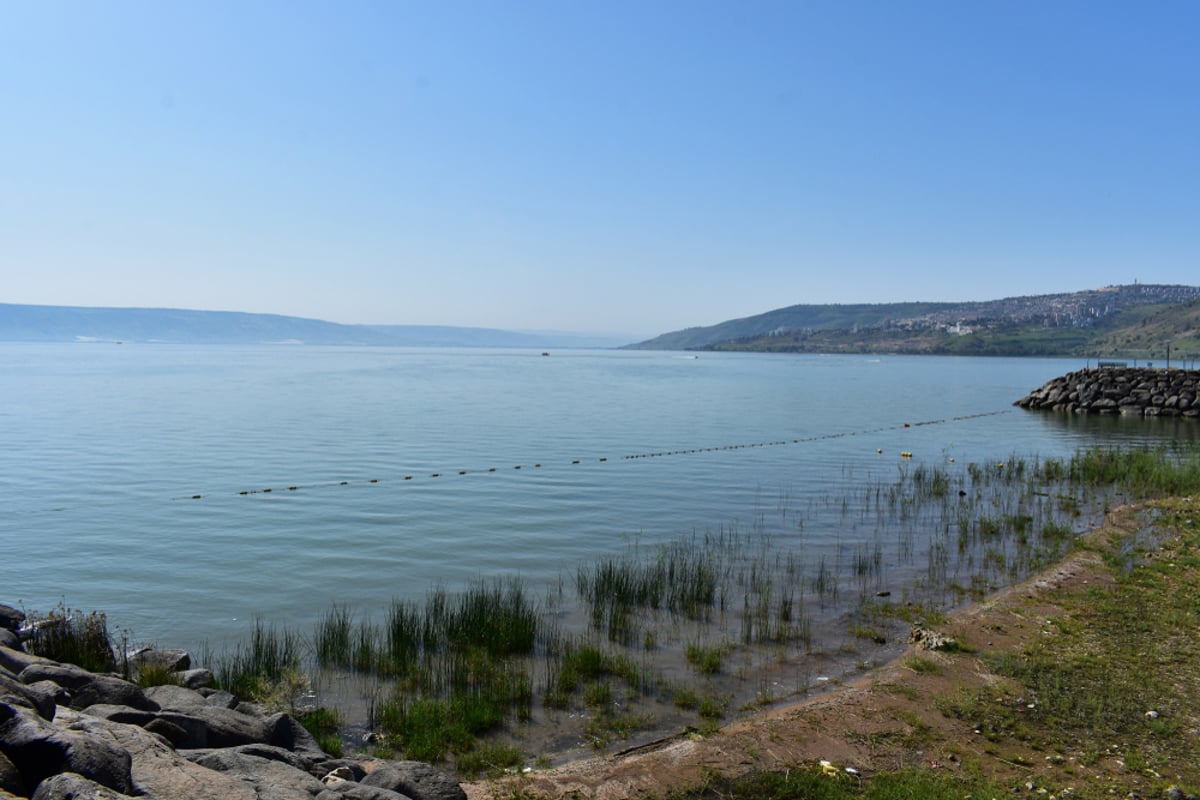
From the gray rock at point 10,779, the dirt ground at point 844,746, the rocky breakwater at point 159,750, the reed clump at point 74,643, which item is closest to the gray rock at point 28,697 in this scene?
the rocky breakwater at point 159,750

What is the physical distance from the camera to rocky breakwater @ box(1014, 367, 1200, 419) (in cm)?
5669

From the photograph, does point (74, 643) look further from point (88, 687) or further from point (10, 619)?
point (88, 687)

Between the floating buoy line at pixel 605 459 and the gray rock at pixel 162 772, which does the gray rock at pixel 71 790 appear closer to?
the gray rock at pixel 162 772

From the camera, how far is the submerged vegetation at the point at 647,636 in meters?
9.91

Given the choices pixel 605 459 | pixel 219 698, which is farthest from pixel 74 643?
pixel 605 459

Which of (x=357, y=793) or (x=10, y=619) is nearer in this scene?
(x=357, y=793)

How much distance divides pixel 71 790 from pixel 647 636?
29.9 feet

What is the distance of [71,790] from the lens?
464 cm

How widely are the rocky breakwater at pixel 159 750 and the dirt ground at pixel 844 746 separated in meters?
1.42

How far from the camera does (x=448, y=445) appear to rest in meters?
36.4

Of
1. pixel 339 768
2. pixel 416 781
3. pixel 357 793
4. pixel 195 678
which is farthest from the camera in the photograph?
pixel 195 678

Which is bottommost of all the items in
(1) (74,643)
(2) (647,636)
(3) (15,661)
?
(2) (647,636)

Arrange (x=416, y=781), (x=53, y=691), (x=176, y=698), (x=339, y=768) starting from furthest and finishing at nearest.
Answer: (x=176, y=698), (x=339, y=768), (x=53, y=691), (x=416, y=781)

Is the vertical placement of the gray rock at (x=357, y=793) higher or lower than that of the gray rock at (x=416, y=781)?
higher
